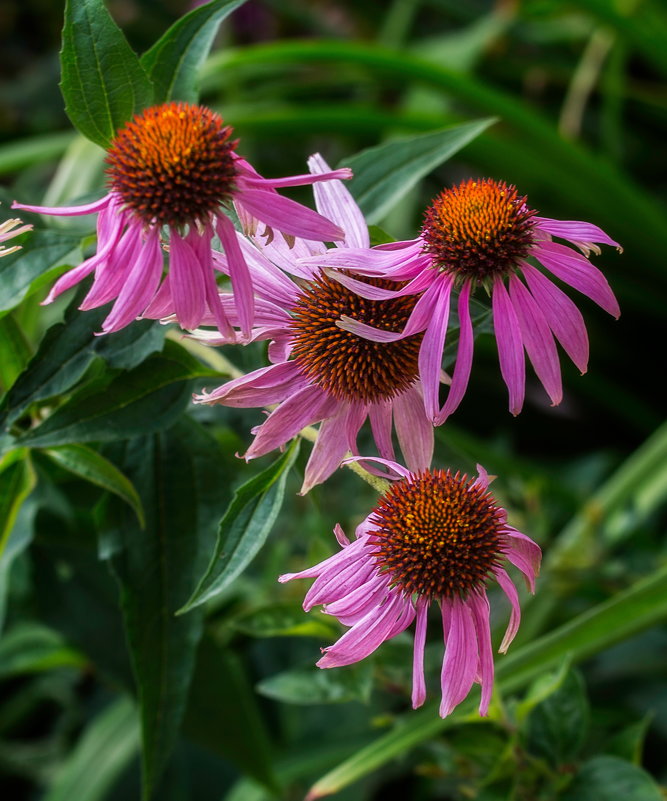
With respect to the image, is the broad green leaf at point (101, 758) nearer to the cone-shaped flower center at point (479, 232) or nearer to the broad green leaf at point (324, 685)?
the broad green leaf at point (324, 685)

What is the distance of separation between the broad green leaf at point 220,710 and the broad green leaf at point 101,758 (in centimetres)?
22

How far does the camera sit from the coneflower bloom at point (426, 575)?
357mm

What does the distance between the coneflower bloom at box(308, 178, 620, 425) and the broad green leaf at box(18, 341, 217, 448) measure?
11cm

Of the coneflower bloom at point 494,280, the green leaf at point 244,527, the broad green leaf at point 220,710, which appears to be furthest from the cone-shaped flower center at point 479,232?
the broad green leaf at point 220,710

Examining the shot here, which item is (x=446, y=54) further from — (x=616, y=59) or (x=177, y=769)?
(x=177, y=769)

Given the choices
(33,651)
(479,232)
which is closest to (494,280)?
(479,232)

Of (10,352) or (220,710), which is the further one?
(220,710)

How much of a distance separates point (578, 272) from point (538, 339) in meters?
0.03

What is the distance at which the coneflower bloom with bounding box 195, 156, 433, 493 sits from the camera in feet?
1.28

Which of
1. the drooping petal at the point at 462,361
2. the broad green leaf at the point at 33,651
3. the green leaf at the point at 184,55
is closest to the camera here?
the drooping petal at the point at 462,361

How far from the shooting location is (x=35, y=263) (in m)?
0.42

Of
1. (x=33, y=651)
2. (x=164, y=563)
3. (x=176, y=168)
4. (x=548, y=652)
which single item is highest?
(x=176, y=168)

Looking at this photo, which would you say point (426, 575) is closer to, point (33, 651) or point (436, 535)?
point (436, 535)

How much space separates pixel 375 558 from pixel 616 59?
3.81 ft
